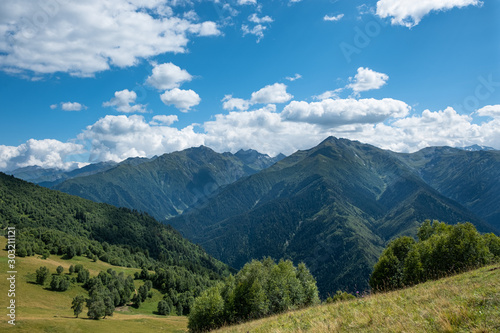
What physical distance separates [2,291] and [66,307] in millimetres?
20836

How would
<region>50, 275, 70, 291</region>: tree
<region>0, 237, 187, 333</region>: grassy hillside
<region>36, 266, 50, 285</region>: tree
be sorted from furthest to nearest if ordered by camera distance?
<region>50, 275, 70, 291</region>: tree < <region>36, 266, 50, 285</region>: tree < <region>0, 237, 187, 333</region>: grassy hillside

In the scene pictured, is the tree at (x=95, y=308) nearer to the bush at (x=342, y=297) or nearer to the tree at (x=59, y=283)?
the tree at (x=59, y=283)

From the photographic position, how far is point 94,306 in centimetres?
8444

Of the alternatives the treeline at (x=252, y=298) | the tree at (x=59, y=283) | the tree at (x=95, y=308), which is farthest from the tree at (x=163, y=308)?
the treeline at (x=252, y=298)

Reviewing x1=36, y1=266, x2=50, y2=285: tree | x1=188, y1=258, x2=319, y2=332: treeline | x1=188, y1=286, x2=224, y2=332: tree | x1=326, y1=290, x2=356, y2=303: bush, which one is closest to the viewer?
x1=326, y1=290, x2=356, y2=303: bush

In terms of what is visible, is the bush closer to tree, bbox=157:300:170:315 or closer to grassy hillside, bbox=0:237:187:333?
grassy hillside, bbox=0:237:187:333

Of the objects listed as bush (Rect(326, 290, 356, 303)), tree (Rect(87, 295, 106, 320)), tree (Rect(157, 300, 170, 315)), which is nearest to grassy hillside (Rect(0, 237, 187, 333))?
tree (Rect(87, 295, 106, 320))

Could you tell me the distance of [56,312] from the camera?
265 feet

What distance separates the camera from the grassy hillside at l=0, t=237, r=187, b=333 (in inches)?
Answer: 2202

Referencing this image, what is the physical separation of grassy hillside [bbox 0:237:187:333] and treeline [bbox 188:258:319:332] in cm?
2718

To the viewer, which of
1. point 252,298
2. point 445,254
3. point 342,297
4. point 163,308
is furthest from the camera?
point 163,308

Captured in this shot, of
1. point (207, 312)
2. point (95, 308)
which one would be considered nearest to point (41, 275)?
point (95, 308)

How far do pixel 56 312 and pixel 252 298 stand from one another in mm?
66002

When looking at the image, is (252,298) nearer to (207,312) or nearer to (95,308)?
(207,312)
